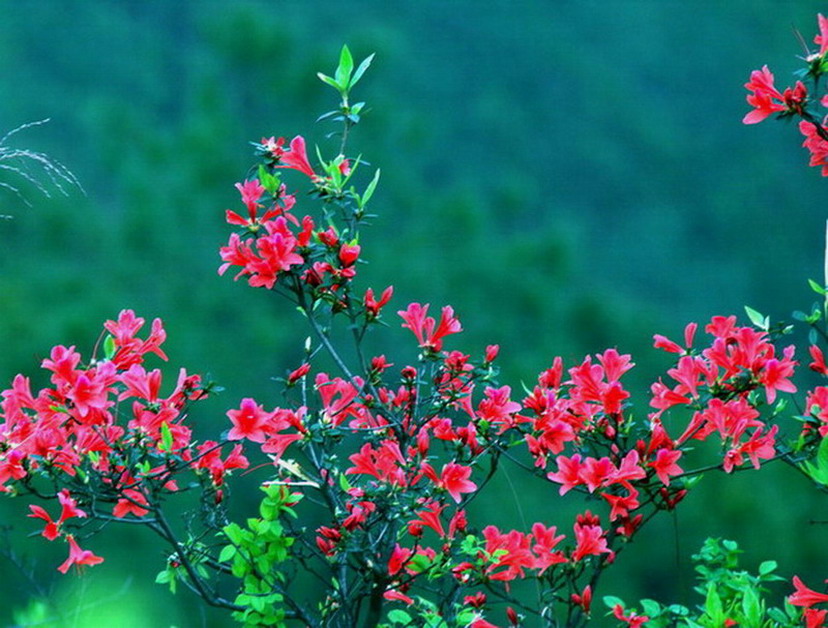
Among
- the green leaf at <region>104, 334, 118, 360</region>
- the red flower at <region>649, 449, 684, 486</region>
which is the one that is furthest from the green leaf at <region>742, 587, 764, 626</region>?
the green leaf at <region>104, 334, 118, 360</region>

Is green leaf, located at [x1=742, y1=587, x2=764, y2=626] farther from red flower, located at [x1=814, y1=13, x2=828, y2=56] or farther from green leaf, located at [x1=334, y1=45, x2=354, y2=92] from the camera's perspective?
green leaf, located at [x1=334, y1=45, x2=354, y2=92]

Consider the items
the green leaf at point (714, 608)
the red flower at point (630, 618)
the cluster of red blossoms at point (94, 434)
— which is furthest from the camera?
the red flower at point (630, 618)

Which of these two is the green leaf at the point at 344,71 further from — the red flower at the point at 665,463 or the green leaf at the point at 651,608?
the green leaf at the point at 651,608

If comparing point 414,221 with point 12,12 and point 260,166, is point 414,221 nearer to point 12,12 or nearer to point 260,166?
point 12,12

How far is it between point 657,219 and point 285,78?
1.27m

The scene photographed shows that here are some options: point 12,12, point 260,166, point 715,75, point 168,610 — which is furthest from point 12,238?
point 715,75

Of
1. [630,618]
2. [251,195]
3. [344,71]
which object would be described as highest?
[344,71]

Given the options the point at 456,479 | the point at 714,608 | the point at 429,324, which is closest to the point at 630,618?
the point at 714,608

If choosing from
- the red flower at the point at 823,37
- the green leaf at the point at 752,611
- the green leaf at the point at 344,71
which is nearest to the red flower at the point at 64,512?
the green leaf at the point at 344,71

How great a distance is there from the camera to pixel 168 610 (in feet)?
9.48

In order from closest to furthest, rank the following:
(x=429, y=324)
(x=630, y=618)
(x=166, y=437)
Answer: (x=166, y=437) < (x=429, y=324) < (x=630, y=618)

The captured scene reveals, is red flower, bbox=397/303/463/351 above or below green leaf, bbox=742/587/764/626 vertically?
above

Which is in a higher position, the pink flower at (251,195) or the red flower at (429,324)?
the pink flower at (251,195)

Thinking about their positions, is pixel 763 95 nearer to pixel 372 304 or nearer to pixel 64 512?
pixel 372 304
